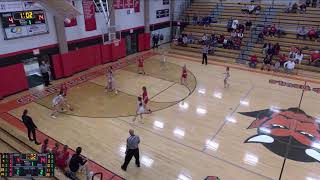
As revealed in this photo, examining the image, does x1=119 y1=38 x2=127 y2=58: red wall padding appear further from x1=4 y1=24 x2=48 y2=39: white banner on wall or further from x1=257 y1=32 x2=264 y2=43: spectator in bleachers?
x1=257 y1=32 x2=264 y2=43: spectator in bleachers

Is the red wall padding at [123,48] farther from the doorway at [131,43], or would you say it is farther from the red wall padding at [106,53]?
the red wall padding at [106,53]

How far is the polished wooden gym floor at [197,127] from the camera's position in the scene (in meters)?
9.02

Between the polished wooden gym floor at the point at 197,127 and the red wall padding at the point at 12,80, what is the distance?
56cm

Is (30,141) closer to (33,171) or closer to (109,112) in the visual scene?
(33,171)

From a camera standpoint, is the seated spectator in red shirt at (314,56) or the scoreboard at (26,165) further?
the seated spectator in red shirt at (314,56)

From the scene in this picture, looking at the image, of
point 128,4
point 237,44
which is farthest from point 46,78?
point 237,44

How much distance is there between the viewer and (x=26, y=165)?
7.64m

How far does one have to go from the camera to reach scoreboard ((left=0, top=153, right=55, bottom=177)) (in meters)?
7.58

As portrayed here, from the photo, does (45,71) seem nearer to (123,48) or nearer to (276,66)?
(123,48)

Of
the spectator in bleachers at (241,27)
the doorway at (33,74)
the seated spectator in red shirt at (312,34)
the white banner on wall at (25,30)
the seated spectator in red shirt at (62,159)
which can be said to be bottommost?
the seated spectator in red shirt at (62,159)

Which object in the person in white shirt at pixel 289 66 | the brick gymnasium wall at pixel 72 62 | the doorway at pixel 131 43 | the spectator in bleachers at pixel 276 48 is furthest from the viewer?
the doorway at pixel 131 43

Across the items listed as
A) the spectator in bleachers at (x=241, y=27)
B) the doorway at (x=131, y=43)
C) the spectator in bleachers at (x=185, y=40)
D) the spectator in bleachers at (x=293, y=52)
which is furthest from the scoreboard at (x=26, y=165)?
the spectator in bleachers at (x=241, y=27)

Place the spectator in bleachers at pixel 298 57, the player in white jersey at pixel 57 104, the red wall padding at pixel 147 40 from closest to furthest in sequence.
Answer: the player in white jersey at pixel 57 104
the spectator in bleachers at pixel 298 57
the red wall padding at pixel 147 40

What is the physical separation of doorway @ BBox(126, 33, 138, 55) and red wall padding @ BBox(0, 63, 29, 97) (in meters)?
9.32
